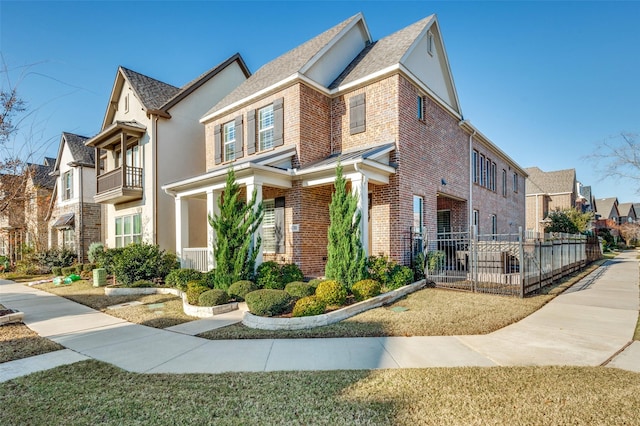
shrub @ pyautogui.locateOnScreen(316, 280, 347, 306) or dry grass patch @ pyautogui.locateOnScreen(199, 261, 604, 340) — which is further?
shrub @ pyautogui.locateOnScreen(316, 280, 347, 306)

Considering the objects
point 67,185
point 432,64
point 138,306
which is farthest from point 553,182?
point 67,185

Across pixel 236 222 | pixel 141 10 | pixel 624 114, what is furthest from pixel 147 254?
pixel 624 114

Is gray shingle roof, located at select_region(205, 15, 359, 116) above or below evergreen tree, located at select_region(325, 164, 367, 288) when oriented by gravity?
above

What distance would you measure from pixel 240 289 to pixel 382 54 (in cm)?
979

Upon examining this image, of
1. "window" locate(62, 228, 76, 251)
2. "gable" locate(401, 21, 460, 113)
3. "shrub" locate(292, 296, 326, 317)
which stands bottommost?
"shrub" locate(292, 296, 326, 317)

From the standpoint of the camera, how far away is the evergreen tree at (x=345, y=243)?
8375 mm

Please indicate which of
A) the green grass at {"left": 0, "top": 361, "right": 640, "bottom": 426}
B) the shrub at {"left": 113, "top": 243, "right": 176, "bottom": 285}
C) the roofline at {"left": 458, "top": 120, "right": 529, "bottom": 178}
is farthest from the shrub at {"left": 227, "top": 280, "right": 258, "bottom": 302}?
the roofline at {"left": 458, "top": 120, "right": 529, "bottom": 178}

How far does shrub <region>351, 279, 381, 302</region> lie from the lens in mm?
7820

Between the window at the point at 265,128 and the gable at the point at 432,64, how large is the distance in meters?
5.18

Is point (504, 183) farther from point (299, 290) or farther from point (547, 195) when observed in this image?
point (547, 195)

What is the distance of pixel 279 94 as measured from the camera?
11.9 m

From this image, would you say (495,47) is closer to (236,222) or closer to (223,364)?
(236,222)

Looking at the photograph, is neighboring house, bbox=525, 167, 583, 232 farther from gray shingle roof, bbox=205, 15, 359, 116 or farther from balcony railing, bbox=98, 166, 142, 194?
balcony railing, bbox=98, 166, 142, 194

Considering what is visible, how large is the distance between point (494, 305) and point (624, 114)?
13.0m
